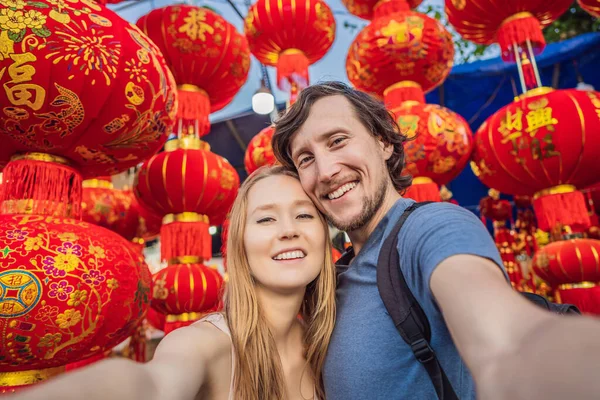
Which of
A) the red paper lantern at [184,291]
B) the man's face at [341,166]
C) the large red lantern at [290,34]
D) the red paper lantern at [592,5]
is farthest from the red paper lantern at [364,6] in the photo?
the red paper lantern at [184,291]

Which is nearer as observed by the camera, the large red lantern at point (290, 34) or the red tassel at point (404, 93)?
the red tassel at point (404, 93)

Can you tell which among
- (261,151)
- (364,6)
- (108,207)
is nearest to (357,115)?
(261,151)

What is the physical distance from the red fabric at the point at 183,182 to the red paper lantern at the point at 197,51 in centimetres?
25

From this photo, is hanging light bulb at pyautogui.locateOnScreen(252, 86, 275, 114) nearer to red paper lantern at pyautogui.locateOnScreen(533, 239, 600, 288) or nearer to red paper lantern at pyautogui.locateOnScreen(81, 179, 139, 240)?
red paper lantern at pyautogui.locateOnScreen(81, 179, 139, 240)

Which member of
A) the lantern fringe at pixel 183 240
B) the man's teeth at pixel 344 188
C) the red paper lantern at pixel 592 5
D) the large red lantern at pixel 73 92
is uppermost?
the red paper lantern at pixel 592 5

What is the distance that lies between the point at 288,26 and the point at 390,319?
178 cm

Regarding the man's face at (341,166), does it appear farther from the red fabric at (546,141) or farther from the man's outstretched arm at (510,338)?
the red fabric at (546,141)

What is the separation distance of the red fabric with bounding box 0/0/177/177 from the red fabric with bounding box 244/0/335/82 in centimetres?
110

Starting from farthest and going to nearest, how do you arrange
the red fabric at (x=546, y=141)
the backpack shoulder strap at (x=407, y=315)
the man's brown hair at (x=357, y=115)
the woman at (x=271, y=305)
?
the red fabric at (x=546, y=141)
the man's brown hair at (x=357, y=115)
the woman at (x=271, y=305)
the backpack shoulder strap at (x=407, y=315)

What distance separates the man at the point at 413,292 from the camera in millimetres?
326

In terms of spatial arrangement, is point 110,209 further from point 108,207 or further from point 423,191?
point 423,191

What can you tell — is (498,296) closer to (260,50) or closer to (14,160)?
(14,160)

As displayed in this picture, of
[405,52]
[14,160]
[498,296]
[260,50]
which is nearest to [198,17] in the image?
[260,50]

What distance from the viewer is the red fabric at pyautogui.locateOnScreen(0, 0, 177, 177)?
3.11 feet
